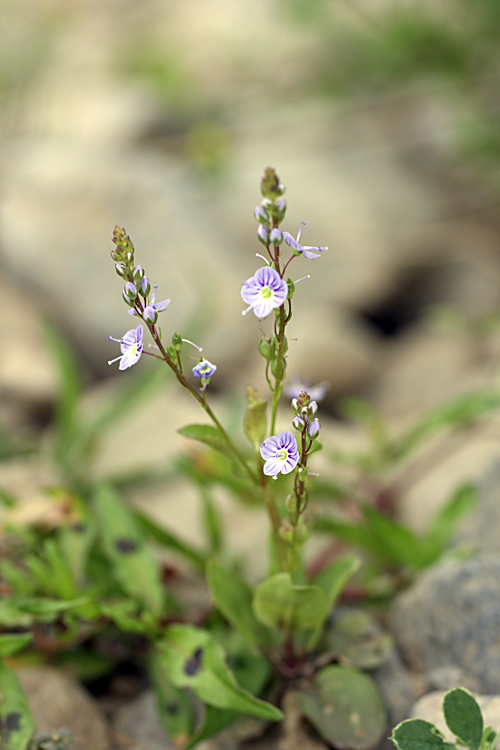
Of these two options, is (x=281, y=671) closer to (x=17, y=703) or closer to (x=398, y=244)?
(x=17, y=703)

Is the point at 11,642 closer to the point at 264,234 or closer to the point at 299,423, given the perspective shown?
the point at 299,423

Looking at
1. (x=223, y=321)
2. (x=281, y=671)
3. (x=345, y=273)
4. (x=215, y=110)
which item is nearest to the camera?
(x=281, y=671)

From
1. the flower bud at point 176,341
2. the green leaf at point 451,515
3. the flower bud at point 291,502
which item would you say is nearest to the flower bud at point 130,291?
the flower bud at point 176,341

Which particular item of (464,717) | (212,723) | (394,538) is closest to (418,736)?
(464,717)

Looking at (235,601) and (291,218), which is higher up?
(291,218)

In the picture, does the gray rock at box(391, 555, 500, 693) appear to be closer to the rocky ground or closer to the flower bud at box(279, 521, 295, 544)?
the rocky ground

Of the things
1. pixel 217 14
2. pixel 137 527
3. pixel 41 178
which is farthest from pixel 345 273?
pixel 217 14

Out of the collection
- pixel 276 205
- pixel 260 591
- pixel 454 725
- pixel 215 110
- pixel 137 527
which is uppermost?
pixel 215 110
